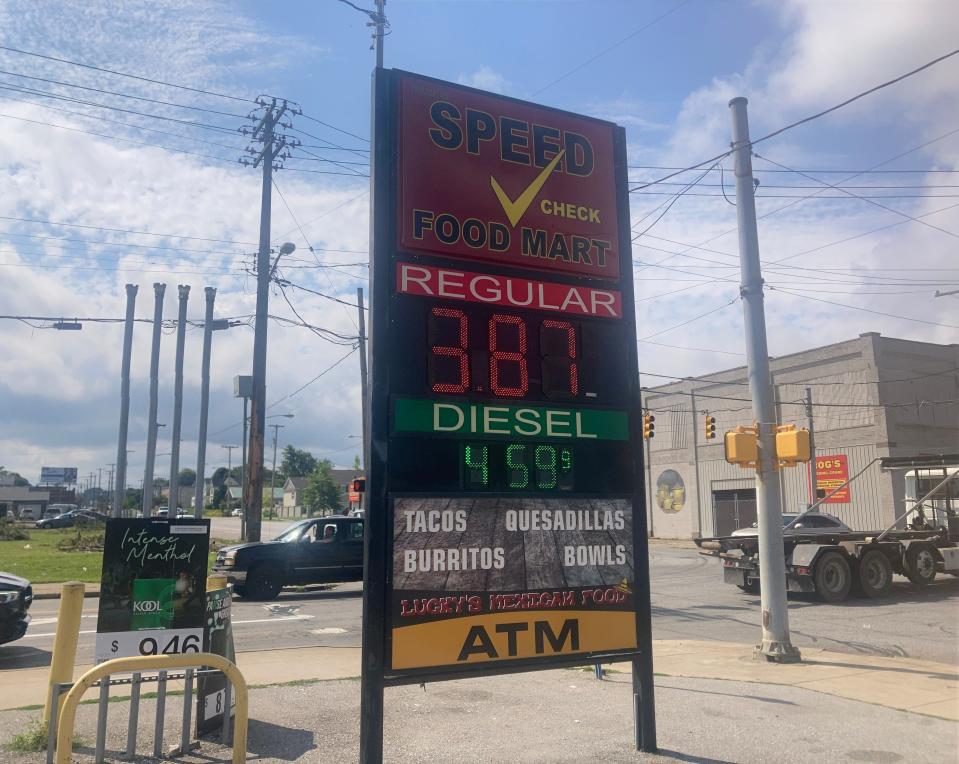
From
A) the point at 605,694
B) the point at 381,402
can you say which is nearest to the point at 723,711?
the point at 605,694

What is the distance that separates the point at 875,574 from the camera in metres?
17.4

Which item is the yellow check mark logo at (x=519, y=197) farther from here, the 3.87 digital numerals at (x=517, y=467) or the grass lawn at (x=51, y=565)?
the grass lawn at (x=51, y=565)

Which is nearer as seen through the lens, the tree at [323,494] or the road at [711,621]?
the road at [711,621]

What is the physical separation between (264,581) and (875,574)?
1303cm

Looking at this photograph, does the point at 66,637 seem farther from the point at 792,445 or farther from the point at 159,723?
the point at 792,445

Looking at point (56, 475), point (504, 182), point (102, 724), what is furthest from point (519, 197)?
point (56, 475)

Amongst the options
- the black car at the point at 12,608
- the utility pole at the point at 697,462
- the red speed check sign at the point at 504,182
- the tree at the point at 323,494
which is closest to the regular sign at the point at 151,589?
the red speed check sign at the point at 504,182

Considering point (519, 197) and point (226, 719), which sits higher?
point (519, 197)

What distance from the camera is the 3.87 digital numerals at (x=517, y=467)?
586cm

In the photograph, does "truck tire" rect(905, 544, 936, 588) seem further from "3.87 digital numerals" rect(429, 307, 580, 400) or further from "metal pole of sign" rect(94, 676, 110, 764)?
"metal pole of sign" rect(94, 676, 110, 764)

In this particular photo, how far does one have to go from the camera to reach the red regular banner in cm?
598

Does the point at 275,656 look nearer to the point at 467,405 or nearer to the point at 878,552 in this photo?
the point at 467,405

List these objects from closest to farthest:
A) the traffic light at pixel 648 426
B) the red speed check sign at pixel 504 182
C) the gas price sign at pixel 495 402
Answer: the gas price sign at pixel 495 402 < the red speed check sign at pixel 504 182 < the traffic light at pixel 648 426

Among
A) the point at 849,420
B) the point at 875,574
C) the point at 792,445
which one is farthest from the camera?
the point at 849,420
